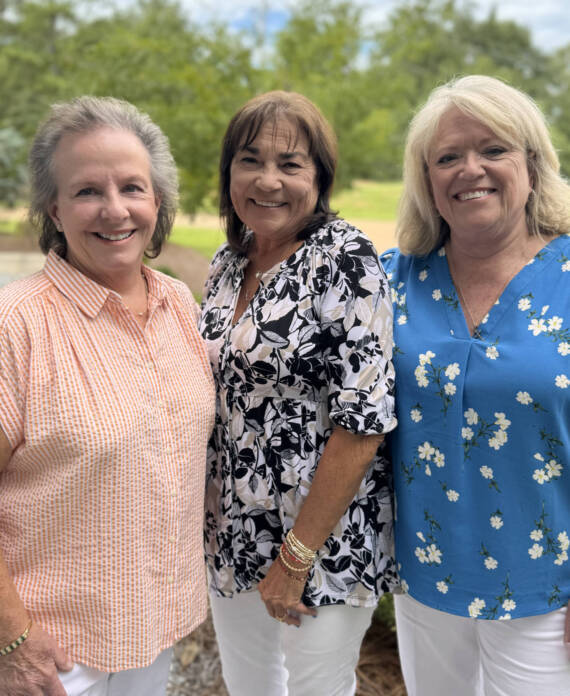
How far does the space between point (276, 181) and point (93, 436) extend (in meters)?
0.99

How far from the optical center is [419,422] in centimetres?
199

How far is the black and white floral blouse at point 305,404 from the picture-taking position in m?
1.89

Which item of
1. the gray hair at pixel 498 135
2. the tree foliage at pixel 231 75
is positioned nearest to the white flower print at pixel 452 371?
the gray hair at pixel 498 135

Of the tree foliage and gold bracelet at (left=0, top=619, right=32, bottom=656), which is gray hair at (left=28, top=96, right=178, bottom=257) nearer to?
gold bracelet at (left=0, top=619, right=32, bottom=656)

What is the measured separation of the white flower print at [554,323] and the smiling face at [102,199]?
1234 mm

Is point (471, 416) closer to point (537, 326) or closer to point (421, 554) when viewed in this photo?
point (537, 326)

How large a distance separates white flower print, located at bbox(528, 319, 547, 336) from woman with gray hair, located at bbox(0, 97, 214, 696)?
1028mm

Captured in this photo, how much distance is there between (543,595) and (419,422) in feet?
2.10

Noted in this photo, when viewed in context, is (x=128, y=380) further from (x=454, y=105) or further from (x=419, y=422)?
(x=454, y=105)

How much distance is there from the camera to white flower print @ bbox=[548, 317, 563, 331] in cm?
183

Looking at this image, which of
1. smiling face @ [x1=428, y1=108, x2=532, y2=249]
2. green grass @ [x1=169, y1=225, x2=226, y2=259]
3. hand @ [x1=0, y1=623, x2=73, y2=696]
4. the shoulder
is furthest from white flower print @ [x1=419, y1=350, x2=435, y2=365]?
green grass @ [x1=169, y1=225, x2=226, y2=259]

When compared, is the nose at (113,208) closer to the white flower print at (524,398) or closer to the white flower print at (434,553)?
the white flower print at (524,398)

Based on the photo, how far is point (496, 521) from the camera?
6.27 ft

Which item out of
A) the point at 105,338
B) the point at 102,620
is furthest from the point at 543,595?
the point at 105,338
